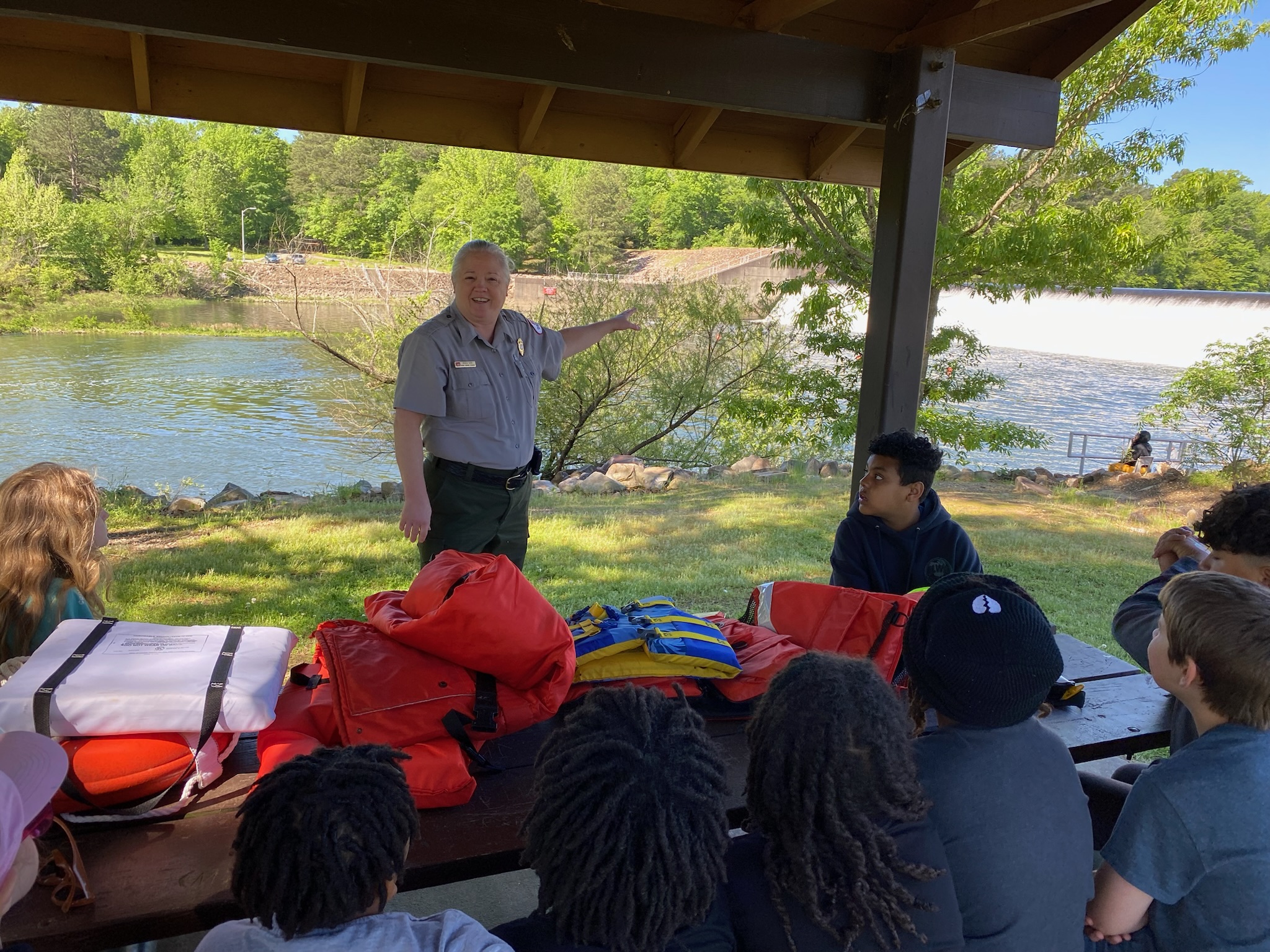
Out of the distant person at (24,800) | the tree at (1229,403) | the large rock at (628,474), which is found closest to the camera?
the distant person at (24,800)

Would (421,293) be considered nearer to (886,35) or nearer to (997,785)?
(886,35)

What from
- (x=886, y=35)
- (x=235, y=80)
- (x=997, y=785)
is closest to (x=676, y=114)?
(x=886, y=35)

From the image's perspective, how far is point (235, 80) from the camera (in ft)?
10.8

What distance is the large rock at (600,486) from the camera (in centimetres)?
1022

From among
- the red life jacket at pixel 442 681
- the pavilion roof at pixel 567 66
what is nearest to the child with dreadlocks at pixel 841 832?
the red life jacket at pixel 442 681

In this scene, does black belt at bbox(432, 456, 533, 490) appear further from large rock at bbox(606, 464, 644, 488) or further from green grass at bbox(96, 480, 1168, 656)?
large rock at bbox(606, 464, 644, 488)

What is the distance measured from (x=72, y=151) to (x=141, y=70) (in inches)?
1378

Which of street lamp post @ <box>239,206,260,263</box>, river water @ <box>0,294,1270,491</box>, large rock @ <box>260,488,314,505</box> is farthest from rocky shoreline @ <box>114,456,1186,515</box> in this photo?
street lamp post @ <box>239,206,260,263</box>

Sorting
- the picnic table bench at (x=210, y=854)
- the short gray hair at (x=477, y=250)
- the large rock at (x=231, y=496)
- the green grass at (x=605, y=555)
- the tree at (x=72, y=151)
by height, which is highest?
the tree at (x=72, y=151)

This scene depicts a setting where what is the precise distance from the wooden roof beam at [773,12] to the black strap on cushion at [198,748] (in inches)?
104

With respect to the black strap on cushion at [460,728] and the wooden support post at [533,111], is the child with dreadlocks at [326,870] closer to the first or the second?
the black strap on cushion at [460,728]

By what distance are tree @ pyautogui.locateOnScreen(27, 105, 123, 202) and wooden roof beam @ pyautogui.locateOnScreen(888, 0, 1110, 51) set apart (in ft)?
113

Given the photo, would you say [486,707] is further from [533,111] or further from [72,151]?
[72,151]

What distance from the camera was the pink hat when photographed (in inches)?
44.4
